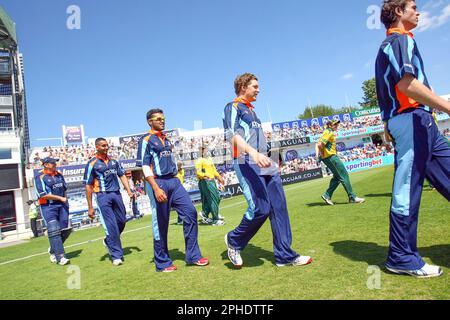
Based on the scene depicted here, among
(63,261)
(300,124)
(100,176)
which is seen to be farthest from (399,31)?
(300,124)

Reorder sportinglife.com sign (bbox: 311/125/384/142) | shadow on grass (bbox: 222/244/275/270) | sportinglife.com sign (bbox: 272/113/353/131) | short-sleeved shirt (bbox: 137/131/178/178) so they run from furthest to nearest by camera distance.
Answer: sportinglife.com sign (bbox: 272/113/353/131), sportinglife.com sign (bbox: 311/125/384/142), short-sleeved shirt (bbox: 137/131/178/178), shadow on grass (bbox: 222/244/275/270)

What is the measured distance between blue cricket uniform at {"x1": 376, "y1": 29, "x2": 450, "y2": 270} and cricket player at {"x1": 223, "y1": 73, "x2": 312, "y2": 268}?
44.7 inches

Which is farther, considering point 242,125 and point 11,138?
point 11,138

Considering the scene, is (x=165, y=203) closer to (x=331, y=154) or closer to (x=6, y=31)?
(x=331, y=154)

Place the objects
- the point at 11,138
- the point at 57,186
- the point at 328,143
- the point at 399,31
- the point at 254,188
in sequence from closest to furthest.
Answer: the point at 399,31 < the point at 254,188 < the point at 57,186 < the point at 328,143 < the point at 11,138

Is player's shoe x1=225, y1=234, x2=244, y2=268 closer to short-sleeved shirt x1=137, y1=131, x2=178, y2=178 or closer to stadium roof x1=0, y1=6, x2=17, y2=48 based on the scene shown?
short-sleeved shirt x1=137, y1=131, x2=178, y2=178

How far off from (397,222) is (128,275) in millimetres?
3244

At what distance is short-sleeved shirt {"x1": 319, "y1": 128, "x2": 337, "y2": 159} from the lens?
772cm

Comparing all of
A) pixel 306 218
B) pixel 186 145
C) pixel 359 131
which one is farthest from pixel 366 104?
pixel 306 218

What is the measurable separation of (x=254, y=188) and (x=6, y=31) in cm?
3732

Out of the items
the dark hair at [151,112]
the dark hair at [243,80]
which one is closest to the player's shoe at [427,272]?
the dark hair at [243,80]

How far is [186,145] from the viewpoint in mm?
37625

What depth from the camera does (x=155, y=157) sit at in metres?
4.34

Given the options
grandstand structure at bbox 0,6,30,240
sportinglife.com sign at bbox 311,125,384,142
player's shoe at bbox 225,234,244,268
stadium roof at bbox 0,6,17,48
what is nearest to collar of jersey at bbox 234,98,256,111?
player's shoe at bbox 225,234,244,268
